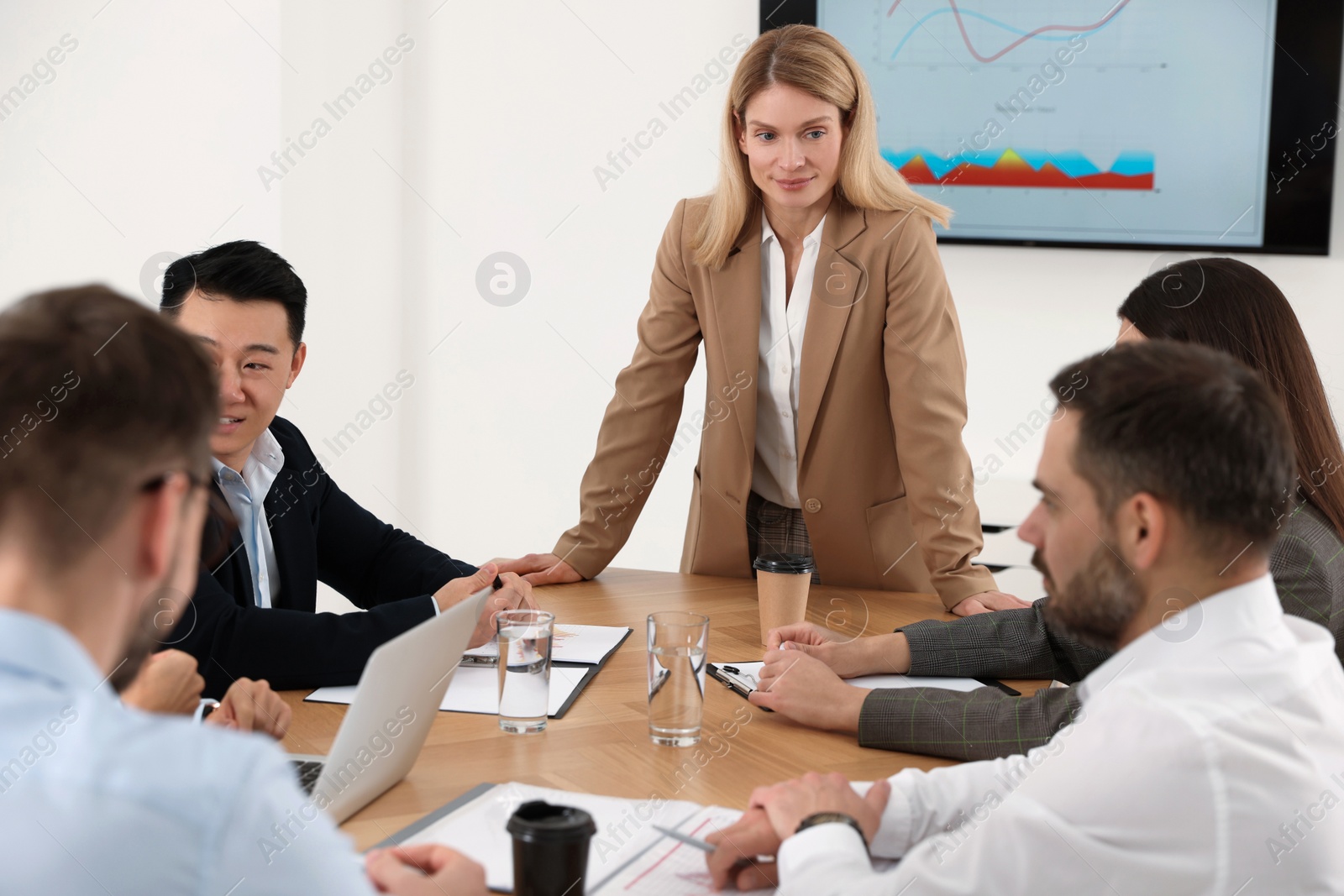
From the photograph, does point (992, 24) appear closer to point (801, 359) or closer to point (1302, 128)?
point (1302, 128)

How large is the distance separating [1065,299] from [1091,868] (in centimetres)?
283

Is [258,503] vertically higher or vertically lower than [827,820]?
higher

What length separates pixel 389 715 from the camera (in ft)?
3.91

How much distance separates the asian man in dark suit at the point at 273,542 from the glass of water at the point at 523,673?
0.86 ft

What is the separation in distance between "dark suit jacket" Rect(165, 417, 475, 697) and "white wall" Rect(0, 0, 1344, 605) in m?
1.52

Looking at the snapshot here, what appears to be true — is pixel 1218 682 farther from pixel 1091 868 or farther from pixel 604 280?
pixel 604 280

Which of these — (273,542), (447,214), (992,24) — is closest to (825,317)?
(273,542)

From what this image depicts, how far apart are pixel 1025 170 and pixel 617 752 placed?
266 centimetres

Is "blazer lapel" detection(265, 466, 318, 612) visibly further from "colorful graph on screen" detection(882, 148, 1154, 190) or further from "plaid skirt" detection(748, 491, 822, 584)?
"colorful graph on screen" detection(882, 148, 1154, 190)

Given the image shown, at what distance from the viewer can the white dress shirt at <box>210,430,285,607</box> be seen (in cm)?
189

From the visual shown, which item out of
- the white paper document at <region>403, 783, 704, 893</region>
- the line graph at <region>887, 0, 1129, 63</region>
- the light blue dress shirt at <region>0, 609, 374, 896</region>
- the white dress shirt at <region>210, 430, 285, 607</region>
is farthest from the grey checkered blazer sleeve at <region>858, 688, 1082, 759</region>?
the line graph at <region>887, 0, 1129, 63</region>

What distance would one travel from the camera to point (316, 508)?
2.10 meters

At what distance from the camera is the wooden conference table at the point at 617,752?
4.20 ft

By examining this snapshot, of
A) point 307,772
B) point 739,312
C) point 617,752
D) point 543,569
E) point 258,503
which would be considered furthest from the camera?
point 739,312
